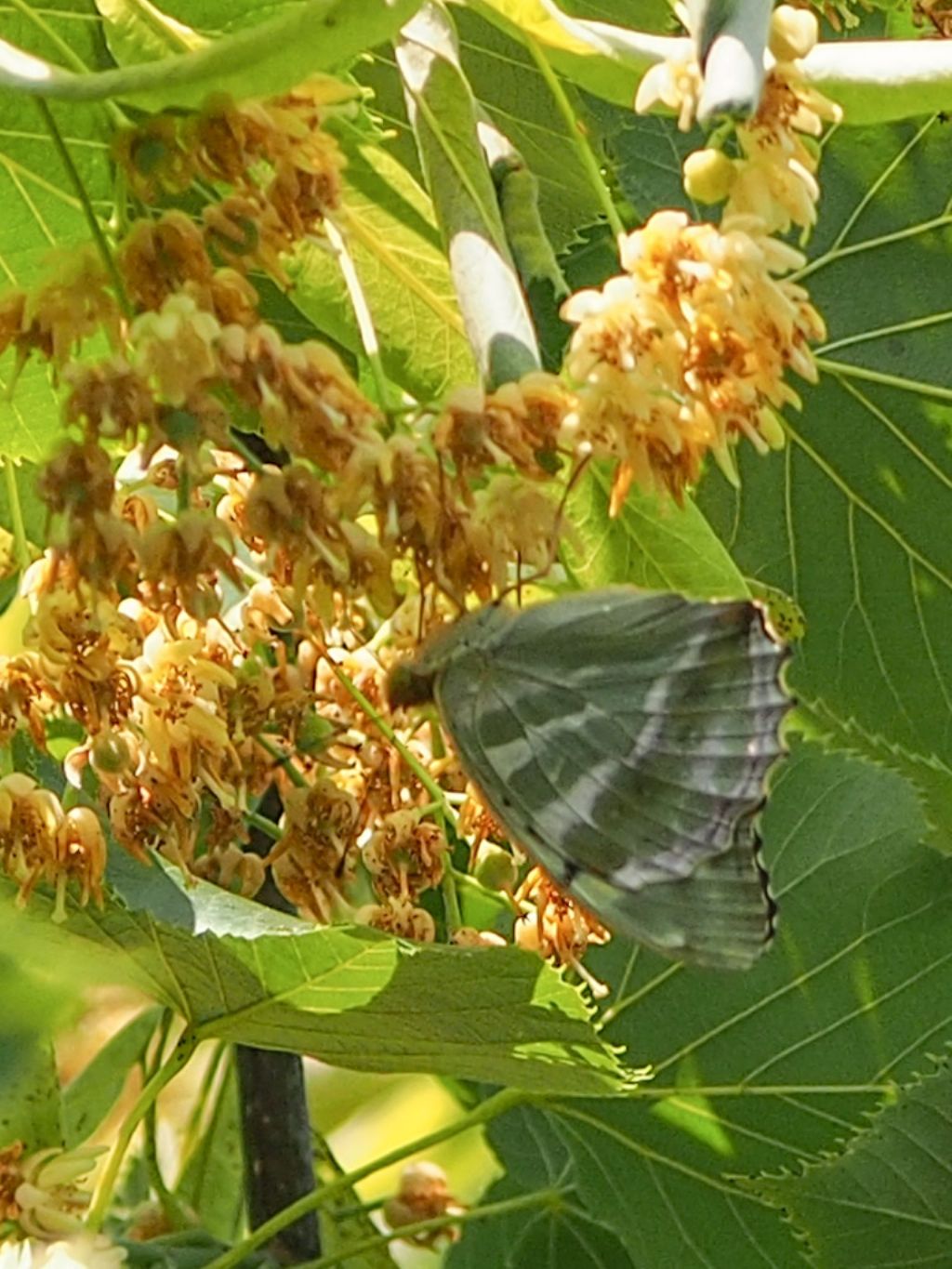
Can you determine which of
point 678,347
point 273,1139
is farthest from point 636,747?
point 273,1139

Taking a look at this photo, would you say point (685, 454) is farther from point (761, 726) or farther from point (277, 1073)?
point (277, 1073)

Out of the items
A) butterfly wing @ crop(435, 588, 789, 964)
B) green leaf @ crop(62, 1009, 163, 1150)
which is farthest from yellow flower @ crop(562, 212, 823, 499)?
green leaf @ crop(62, 1009, 163, 1150)

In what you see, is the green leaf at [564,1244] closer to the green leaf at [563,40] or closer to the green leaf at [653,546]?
the green leaf at [653,546]

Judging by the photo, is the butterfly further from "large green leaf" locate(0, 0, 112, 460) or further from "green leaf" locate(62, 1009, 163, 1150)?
"green leaf" locate(62, 1009, 163, 1150)

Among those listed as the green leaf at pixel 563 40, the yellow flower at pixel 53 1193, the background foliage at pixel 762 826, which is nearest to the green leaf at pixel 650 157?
the background foliage at pixel 762 826

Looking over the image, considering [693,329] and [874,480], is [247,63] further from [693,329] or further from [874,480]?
[874,480]

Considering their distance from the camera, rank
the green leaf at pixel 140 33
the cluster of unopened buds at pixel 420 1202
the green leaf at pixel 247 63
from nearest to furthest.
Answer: the green leaf at pixel 247 63, the green leaf at pixel 140 33, the cluster of unopened buds at pixel 420 1202
